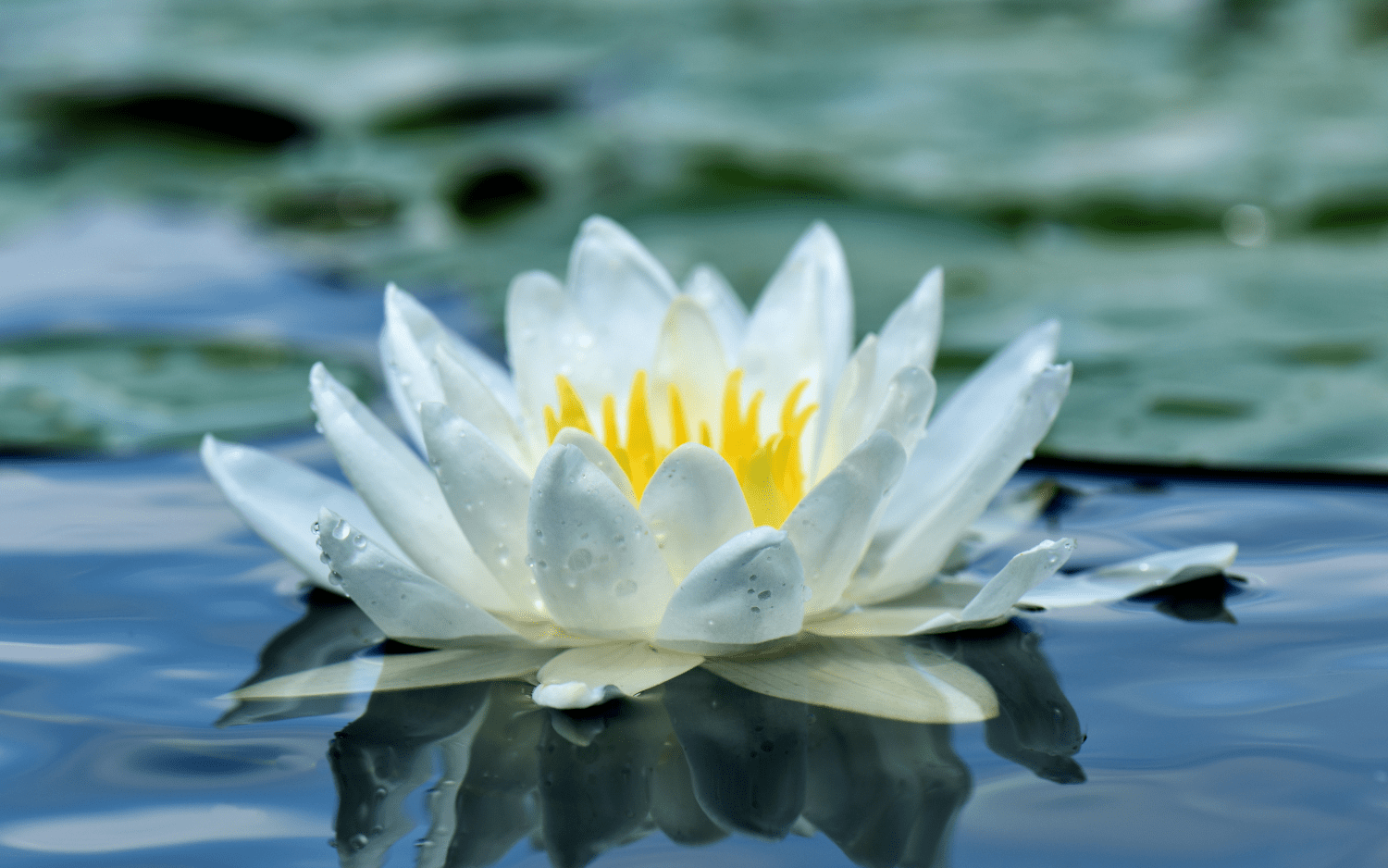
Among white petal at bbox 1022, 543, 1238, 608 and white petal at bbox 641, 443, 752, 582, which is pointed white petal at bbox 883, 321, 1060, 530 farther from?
white petal at bbox 641, 443, 752, 582

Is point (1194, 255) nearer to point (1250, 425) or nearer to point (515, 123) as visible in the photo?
point (1250, 425)

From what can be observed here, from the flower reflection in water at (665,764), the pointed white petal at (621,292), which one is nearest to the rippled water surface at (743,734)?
the flower reflection in water at (665,764)

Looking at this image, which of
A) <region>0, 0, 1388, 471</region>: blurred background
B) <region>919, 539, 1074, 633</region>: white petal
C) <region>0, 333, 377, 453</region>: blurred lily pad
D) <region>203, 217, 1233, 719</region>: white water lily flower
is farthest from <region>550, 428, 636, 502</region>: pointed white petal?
<region>0, 333, 377, 453</region>: blurred lily pad

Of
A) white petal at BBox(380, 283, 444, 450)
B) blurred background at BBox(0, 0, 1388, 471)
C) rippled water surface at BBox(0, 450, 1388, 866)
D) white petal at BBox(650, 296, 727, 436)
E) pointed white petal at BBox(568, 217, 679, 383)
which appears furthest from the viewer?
blurred background at BBox(0, 0, 1388, 471)

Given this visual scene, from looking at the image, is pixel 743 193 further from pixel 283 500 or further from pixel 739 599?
pixel 739 599

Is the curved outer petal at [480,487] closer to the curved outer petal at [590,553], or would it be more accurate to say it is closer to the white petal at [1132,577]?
the curved outer petal at [590,553]

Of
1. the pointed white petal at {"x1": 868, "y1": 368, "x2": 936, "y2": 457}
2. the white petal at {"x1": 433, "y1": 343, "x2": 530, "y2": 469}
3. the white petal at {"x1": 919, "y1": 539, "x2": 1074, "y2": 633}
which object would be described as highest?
the white petal at {"x1": 433, "y1": 343, "x2": 530, "y2": 469}

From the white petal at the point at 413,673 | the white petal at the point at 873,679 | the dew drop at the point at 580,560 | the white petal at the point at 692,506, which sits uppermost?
the white petal at the point at 692,506
